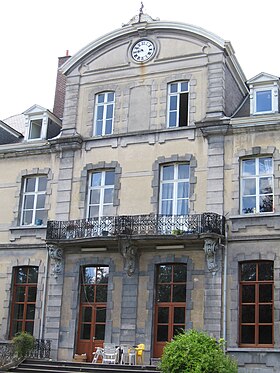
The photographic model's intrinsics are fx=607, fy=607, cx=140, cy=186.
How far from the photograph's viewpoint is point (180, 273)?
18625 mm

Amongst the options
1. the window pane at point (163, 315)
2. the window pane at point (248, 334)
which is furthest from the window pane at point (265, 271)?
the window pane at point (163, 315)

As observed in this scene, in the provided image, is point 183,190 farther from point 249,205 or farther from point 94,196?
point 94,196

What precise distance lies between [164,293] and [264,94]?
23.4ft

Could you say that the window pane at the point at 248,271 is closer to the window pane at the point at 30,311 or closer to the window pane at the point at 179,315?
the window pane at the point at 179,315

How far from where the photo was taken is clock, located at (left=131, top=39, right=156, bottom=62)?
21141 mm

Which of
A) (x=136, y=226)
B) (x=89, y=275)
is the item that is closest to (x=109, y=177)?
(x=136, y=226)

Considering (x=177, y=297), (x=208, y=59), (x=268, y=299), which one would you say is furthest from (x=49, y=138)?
(x=268, y=299)

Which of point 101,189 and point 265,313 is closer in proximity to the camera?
point 265,313

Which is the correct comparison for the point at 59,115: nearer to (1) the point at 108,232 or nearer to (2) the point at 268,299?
(1) the point at 108,232

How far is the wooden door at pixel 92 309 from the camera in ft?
62.5

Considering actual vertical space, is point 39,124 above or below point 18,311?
above

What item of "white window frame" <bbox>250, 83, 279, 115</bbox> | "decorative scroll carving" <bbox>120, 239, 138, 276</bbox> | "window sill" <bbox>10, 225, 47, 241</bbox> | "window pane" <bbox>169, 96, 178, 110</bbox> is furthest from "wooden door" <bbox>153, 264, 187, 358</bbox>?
"white window frame" <bbox>250, 83, 279, 115</bbox>

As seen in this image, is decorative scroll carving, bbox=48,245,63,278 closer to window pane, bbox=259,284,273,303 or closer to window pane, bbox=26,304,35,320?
window pane, bbox=26,304,35,320

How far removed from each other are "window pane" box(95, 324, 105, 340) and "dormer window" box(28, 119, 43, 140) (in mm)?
7605
